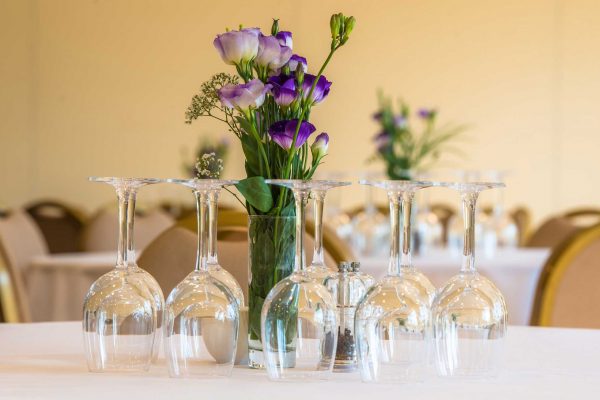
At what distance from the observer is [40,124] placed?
8242mm

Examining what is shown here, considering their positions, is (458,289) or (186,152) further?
(186,152)

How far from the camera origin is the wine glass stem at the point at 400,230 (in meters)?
1.34

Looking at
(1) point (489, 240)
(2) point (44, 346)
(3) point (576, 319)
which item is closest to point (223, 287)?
(2) point (44, 346)

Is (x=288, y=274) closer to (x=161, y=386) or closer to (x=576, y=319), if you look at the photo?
(x=161, y=386)

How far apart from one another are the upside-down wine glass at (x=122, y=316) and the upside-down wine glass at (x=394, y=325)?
26 centimetres

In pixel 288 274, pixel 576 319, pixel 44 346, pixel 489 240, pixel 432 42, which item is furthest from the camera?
pixel 432 42

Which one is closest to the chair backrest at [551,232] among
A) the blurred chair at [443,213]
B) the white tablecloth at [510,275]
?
the white tablecloth at [510,275]

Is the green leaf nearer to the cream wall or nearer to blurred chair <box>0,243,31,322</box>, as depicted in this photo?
blurred chair <box>0,243,31,322</box>

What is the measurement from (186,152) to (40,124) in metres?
1.08

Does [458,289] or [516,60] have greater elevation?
[516,60]

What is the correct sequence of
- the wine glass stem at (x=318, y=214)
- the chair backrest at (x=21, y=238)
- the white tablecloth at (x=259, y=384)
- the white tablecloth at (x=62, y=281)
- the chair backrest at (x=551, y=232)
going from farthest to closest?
1. the chair backrest at (x=551, y=232)
2. the chair backrest at (x=21, y=238)
3. the white tablecloth at (x=62, y=281)
4. the wine glass stem at (x=318, y=214)
5. the white tablecloth at (x=259, y=384)

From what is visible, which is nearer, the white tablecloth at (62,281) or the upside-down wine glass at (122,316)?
the upside-down wine glass at (122,316)

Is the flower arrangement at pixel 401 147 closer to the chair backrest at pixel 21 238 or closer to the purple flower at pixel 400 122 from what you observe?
the purple flower at pixel 400 122

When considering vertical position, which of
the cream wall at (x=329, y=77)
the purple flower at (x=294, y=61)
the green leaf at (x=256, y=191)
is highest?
the cream wall at (x=329, y=77)
